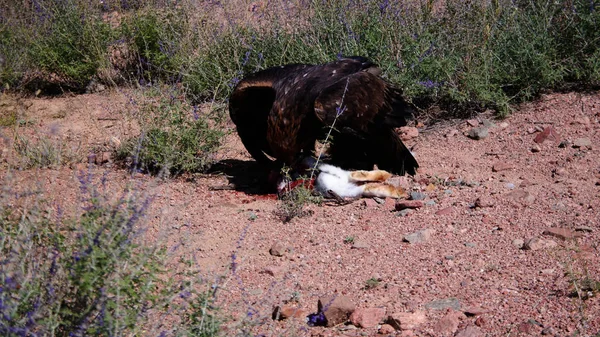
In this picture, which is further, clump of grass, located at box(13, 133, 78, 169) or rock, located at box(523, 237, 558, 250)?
clump of grass, located at box(13, 133, 78, 169)

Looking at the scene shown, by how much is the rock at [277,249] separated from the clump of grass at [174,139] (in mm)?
1688

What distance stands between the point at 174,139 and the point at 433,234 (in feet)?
8.58

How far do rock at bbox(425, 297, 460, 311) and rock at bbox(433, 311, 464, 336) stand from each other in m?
0.10

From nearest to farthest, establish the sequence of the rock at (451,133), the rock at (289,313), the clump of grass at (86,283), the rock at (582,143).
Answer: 1. the clump of grass at (86,283)
2. the rock at (289,313)
3. the rock at (582,143)
4. the rock at (451,133)

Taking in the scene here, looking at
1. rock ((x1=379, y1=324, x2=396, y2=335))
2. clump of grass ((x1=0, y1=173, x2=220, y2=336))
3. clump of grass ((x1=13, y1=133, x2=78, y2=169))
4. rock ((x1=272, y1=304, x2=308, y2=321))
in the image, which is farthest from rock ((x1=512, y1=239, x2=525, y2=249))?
clump of grass ((x1=13, y1=133, x2=78, y2=169))

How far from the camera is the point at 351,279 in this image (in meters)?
4.30

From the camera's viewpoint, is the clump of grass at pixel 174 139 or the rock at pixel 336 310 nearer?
the rock at pixel 336 310

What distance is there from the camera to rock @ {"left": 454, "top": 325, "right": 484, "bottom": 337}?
349cm

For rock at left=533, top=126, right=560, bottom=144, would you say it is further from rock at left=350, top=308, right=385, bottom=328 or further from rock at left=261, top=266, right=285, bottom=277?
rock at left=350, top=308, right=385, bottom=328

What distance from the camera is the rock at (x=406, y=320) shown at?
11.9ft

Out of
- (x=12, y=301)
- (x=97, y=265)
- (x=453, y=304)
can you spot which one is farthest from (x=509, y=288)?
(x=12, y=301)

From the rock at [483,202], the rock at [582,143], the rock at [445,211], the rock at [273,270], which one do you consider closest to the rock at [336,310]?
the rock at [273,270]

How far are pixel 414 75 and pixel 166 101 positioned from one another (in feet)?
8.16

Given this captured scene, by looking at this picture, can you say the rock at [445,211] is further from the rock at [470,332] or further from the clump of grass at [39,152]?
the clump of grass at [39,152]
